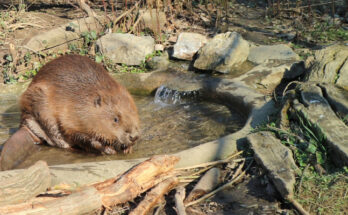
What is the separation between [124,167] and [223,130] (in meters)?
1.52

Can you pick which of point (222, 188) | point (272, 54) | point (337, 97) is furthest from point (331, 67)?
point (222, 188)

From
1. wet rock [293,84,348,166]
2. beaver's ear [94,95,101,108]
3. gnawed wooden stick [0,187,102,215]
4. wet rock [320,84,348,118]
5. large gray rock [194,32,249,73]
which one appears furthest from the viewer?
large gray rock [194,32,249,73]

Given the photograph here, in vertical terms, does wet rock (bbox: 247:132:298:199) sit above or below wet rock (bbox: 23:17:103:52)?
above

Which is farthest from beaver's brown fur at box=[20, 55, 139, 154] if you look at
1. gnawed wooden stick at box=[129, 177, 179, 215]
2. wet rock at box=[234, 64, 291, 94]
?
wet rock at box=[234, 64, 291, 94]

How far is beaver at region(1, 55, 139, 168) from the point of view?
14.2 feet

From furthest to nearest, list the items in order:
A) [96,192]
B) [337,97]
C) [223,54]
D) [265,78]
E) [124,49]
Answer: [124,49] → [223,54] → [265,78] → [337,97] → [96,192]

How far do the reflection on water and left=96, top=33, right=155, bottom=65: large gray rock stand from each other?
103cm

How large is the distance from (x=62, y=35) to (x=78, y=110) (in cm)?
318

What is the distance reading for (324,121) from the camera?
3.65 metres

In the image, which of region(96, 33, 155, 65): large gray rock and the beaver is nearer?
the beaver

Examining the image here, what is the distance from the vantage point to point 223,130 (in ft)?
15.6

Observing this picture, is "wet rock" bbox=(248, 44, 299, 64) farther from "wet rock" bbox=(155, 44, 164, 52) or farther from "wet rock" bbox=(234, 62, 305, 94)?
"wet rock" bbox=(155, 44, 164, 52)

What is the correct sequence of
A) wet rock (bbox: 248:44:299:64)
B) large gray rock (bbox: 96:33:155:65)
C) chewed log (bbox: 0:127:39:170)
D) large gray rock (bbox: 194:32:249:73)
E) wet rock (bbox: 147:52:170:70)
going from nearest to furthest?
chewed log (bbox: 0:127:39:170) → wet rock (bbox: 248:44:299:64) → large gray rock (bbox: 194:32:249:73) → wet rock (bbox: 147:52:170:70) → large gray rock (bbox: 96:33:155:65)

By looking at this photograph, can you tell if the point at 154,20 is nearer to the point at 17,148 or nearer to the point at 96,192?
the point at 17,148
